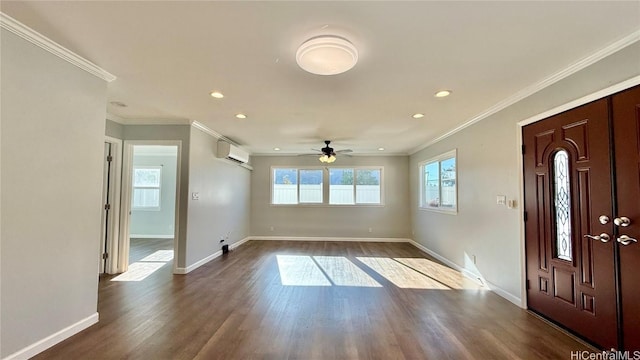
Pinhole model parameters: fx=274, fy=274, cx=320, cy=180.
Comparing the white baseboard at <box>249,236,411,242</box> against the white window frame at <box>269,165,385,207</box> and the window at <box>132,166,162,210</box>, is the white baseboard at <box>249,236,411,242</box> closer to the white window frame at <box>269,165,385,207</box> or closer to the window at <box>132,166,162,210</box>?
the white window frame at <box>269,165,385,207</box>

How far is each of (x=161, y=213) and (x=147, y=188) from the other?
883 millimetres

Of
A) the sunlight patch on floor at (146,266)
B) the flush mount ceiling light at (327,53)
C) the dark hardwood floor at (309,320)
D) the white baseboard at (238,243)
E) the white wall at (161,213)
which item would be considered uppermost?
the flush mount ceiling light at (327,53)

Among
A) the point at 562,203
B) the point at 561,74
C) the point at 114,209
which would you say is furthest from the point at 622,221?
the point at 114,209

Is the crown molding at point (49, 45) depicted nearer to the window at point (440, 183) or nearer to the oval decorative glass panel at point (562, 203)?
the oval decorative glass panel at point (562, 203)

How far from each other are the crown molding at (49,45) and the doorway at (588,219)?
4.47 meters

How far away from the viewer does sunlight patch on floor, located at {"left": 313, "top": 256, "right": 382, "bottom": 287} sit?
13.2 ft

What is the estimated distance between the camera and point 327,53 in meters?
2.07

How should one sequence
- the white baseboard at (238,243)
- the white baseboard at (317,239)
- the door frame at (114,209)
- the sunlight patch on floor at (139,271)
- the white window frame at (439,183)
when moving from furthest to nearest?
the white baseboard at (317,239) → the white baseboard at (238,243) → the white window frame at (439,183) → the door frame at (114,209) → the sunlight patch on floor at (139,271)

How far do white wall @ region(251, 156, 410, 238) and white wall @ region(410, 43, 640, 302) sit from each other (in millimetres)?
2510

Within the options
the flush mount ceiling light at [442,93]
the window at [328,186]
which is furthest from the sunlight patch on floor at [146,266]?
the flush mount ceiling light at [442,93]

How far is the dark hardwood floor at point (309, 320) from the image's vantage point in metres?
2.25

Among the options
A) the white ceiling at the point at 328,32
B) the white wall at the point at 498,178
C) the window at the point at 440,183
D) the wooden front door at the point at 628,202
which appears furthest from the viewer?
the window at the point at 440,183

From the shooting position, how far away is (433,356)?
219 centimetres

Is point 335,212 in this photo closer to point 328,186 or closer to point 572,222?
point 328,186
